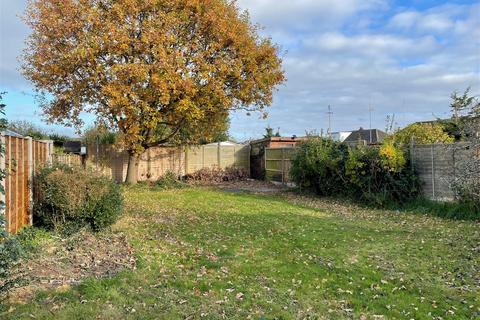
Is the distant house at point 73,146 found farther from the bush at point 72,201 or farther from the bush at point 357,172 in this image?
the bush at point 72,201

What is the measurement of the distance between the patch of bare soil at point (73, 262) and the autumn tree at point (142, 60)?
9064 mm

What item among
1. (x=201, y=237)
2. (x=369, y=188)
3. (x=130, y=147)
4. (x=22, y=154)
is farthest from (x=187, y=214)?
(x=130, y=147)

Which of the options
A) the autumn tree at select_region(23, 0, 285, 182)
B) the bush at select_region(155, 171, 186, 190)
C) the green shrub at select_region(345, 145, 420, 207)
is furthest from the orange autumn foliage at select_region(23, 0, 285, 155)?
the green shrub at select_region(345, 145, 420, 207)

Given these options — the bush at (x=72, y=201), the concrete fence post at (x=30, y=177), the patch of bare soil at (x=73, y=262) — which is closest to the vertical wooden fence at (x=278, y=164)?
the bush at (x=72, y=201)

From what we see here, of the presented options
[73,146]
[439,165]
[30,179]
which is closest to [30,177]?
[30,179]

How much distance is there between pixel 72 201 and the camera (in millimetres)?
7621

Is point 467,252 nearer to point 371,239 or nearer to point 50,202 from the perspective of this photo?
point 371,239

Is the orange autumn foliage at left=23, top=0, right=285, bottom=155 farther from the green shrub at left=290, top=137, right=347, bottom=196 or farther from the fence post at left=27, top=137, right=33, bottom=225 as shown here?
the fence post at left=27, top=137, right=33, bottom=225

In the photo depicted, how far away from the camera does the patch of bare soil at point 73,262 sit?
4.89 metres

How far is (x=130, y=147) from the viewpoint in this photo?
713 inches

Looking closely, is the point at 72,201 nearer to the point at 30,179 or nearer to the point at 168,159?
the point at 30,179

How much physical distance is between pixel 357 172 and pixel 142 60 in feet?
30.1

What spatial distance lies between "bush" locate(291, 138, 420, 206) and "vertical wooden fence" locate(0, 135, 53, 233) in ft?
30.7

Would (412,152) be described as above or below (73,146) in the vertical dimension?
below
